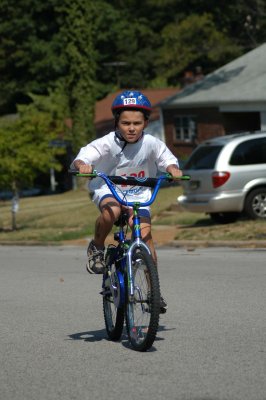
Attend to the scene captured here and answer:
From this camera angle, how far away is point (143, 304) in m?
7.29

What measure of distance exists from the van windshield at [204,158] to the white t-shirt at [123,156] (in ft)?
40.5

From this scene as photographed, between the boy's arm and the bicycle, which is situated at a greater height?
the boy's arm

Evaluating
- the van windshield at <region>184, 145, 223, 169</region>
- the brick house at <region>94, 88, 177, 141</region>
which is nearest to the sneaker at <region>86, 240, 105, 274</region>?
the van windshield at <region>184, 145, 223, 169</region>

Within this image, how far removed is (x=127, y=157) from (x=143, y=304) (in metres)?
1.21

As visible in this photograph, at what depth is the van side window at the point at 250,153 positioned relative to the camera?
66.4 ft

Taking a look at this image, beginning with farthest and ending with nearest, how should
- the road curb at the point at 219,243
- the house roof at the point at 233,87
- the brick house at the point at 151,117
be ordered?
the brick house at the point at 151,117 → the house roof at the point at 233,87 → the road curb at the point at 219,243

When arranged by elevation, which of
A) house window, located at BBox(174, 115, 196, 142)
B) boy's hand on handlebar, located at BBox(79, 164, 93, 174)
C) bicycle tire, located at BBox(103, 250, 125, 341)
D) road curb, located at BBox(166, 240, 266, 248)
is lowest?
road curb, located at BBox(166, 240, 266, 248)

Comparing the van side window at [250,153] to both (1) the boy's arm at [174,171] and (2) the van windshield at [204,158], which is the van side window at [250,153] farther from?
(1) the boy's arm at [174,171]

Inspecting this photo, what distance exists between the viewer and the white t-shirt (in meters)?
7.86

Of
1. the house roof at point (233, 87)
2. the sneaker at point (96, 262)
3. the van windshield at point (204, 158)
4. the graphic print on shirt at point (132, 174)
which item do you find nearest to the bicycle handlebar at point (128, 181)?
the graphic print on shirt at point (132, 174)

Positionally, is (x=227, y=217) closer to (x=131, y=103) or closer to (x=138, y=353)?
(x=131, y=103)

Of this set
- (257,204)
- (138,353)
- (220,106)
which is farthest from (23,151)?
A: (138,353)

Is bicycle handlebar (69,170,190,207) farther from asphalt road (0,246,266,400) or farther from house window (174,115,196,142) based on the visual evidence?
house window (174,115,196,142)

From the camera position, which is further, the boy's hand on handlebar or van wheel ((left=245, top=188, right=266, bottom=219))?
van wheel ((left=245, top=188, right=266, bottom=219))
